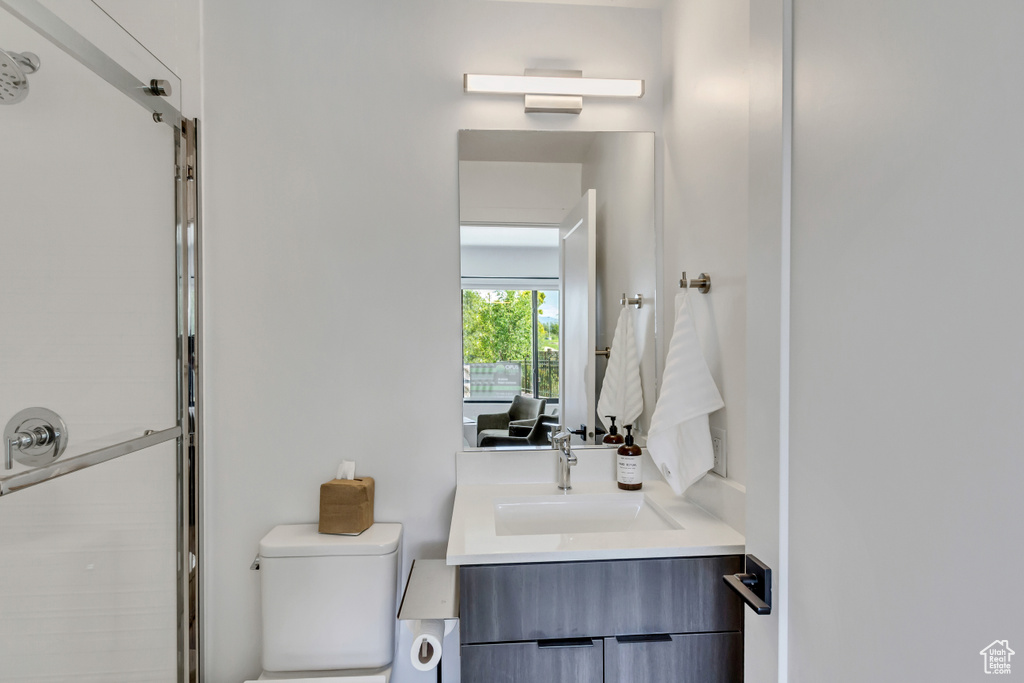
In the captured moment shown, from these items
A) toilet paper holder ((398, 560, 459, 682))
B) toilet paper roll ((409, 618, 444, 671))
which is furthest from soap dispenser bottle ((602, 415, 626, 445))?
toilet paper roll ((409, 618, 444, 671))

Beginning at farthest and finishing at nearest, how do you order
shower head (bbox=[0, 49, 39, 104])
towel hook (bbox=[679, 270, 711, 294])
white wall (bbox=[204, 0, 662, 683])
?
white wall (bbox=[204, 0, 662, 683])
towel hook (bbox=[679, 270, 711, 294])
shower head (bbox=[0, 49, 39, 104])

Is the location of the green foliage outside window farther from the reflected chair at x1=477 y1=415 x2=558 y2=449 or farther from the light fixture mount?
the light fixture mount

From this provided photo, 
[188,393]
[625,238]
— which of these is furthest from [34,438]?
[625,238]

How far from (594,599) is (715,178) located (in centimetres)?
107

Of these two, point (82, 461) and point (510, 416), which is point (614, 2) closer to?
point (510, 416)

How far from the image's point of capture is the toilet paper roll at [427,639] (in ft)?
4.24

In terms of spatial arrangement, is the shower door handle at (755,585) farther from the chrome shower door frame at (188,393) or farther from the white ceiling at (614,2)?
the white ceiling at (614,2)

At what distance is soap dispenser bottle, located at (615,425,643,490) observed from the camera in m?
1.66

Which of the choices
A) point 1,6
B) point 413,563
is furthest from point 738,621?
point 1,6

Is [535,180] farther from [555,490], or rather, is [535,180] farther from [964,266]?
[964,266]

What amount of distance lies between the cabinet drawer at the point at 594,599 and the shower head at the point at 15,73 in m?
1.20

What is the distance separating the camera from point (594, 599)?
48.2 inches

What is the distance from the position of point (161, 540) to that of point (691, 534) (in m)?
1.35

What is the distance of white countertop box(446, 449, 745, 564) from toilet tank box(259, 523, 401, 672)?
31 centimetres
